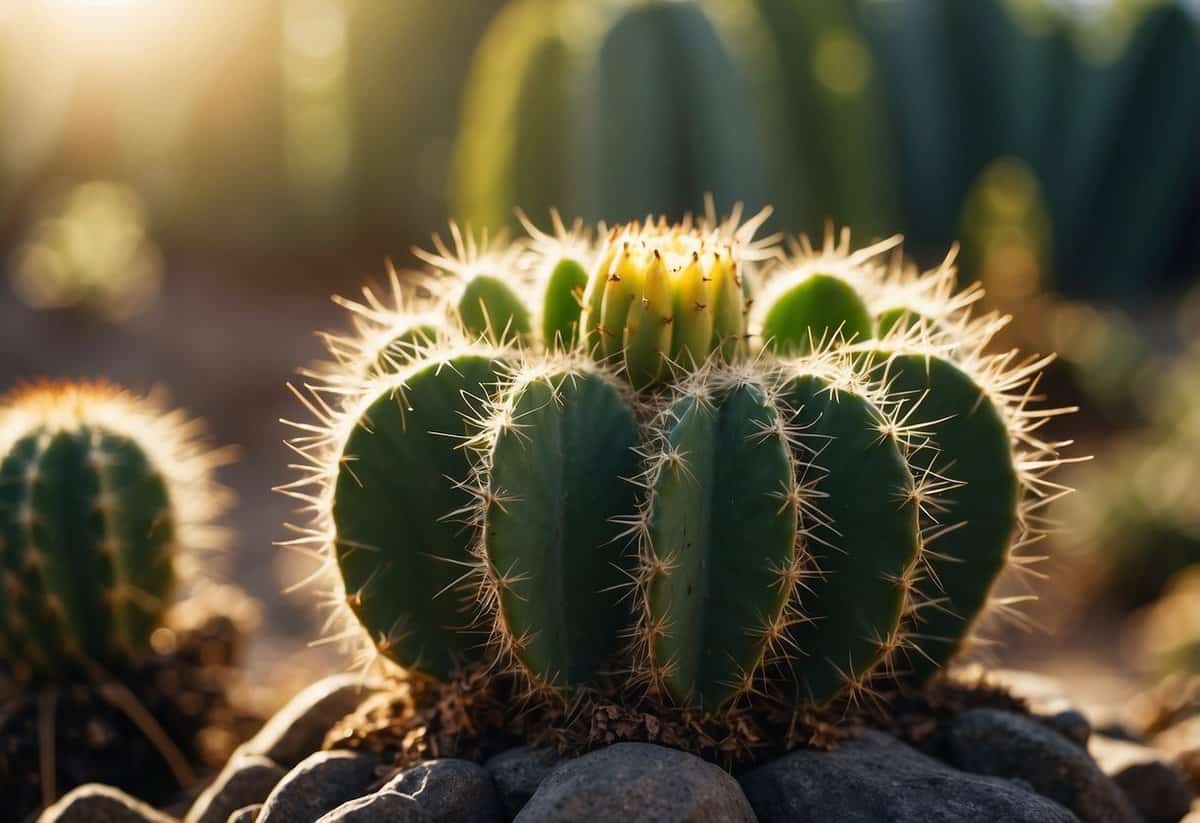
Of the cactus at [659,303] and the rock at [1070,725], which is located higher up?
the cactus at [659,303]

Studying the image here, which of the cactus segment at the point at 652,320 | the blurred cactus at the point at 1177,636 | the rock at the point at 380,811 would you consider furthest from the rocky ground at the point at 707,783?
the blurred cactus at the point at 1177,636

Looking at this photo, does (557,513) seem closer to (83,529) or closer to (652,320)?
→ (652,320)

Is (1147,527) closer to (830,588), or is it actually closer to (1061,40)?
(830,588)

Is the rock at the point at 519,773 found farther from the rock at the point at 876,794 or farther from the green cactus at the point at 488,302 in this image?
the green cactus at the point at 488,302

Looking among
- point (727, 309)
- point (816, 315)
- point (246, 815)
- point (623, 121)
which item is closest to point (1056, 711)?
point (816, 315)

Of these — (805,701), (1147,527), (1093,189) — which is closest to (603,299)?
(805,701)

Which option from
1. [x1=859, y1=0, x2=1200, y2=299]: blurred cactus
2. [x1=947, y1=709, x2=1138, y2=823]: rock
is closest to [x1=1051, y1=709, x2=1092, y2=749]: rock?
[x1=947, y1=709, x2=1138, y2=823]: rock

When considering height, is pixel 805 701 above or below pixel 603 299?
below
